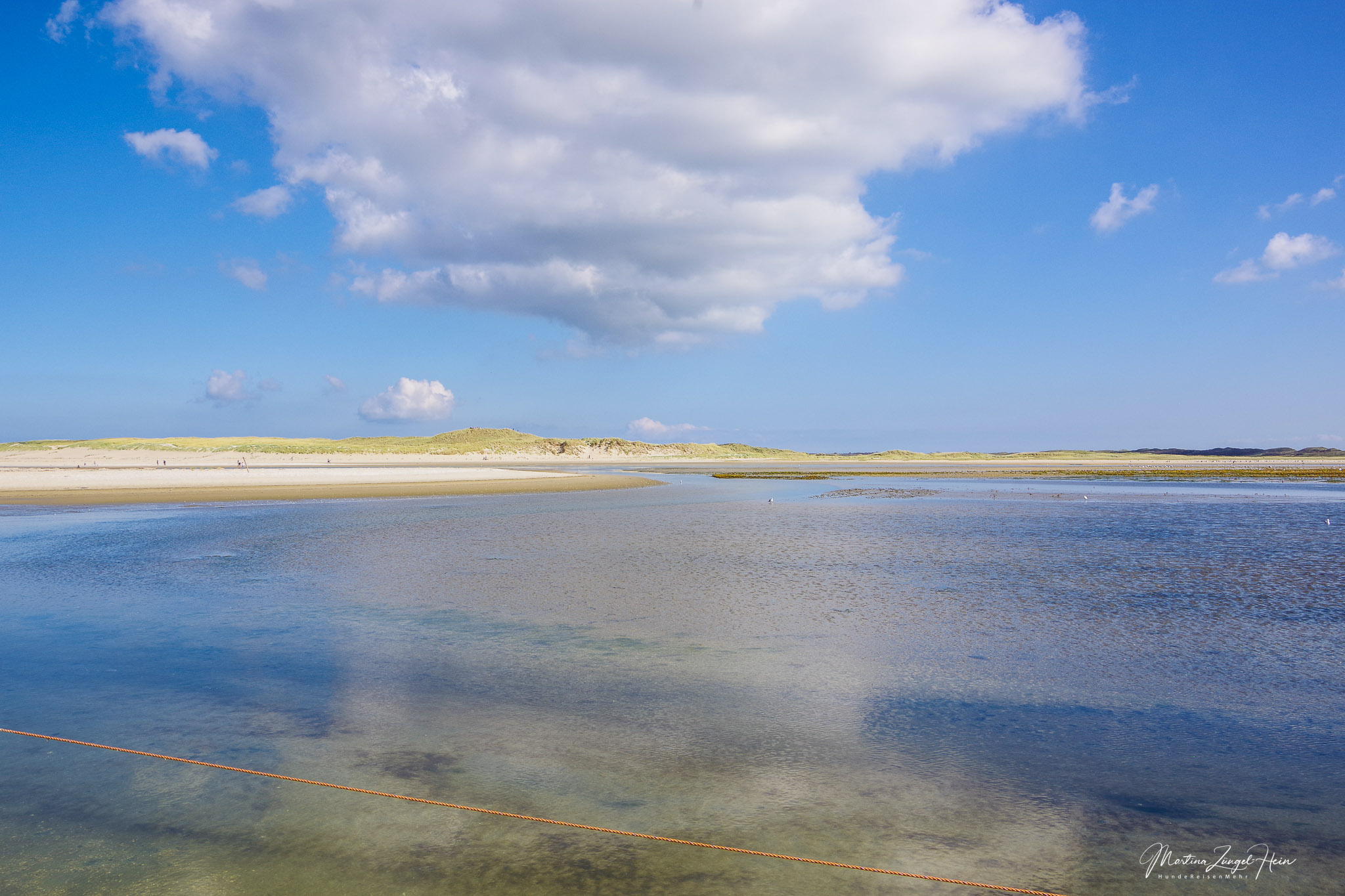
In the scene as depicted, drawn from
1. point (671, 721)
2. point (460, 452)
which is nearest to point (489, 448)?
point (460, 452)

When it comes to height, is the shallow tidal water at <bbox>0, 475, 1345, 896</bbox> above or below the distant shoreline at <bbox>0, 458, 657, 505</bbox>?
below

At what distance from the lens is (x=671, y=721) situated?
7137 millimetres

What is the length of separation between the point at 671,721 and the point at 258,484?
4607cm

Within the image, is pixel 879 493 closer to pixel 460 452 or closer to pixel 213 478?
pixel 213 478

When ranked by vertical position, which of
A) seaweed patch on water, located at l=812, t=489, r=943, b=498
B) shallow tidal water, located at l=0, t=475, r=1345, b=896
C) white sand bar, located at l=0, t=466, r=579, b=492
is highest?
white sand bar, located at l=0, t=466, r=579, b=492

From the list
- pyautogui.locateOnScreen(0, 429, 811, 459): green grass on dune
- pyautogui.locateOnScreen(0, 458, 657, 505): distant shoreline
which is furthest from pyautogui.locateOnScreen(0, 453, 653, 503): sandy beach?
pyautogui.locateOnScreen(0, 429, 811, 459): green grass on dune

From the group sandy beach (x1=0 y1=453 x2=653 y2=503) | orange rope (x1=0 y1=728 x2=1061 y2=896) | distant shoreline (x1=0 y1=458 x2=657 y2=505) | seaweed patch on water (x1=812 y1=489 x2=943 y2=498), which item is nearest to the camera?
orange rope (x1=0 y1=728 x2=1061 y2=896)

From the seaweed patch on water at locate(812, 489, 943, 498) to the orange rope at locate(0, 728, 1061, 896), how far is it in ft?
117

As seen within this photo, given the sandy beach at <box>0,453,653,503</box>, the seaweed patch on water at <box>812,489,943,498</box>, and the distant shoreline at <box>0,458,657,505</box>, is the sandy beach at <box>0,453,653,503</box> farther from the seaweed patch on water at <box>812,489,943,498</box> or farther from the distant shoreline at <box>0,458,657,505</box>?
the seaweed patch on water at <box>812,489,943,498</box>

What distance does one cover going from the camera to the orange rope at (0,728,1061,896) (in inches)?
173

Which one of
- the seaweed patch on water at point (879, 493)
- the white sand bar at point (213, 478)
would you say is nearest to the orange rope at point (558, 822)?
the seaweed patch on water at point (879, 493)

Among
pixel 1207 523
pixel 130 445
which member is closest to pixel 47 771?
pixel 1207 523

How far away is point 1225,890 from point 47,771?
8616 mm

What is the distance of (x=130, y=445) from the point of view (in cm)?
11594
